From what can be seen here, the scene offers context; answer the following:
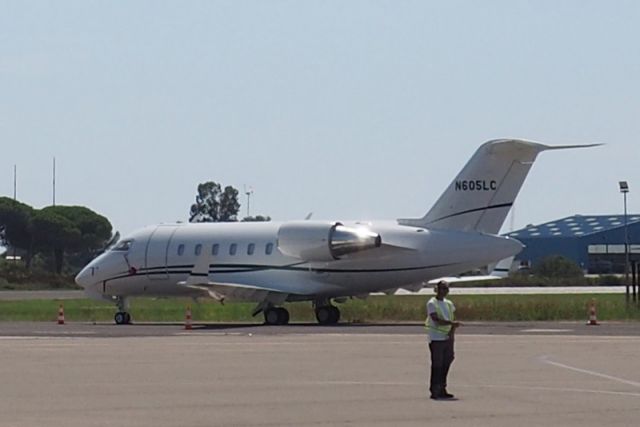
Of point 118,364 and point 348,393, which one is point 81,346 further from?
point 348,393

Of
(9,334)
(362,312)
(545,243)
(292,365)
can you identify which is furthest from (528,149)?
(545,243)

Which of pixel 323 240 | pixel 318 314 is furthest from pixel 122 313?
pixel 323 240

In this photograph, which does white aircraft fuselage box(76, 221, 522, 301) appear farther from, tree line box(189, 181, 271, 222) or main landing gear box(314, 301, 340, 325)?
tree line box(189, 181, 271, 222)

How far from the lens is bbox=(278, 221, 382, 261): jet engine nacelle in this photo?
42.1 meters

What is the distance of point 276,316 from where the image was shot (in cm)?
4422

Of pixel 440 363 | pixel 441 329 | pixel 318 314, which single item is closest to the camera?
pixel 440 363

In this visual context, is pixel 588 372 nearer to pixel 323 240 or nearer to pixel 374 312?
pixel 323 240

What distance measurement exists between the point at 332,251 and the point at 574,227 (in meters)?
89.7

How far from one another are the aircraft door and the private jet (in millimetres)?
33


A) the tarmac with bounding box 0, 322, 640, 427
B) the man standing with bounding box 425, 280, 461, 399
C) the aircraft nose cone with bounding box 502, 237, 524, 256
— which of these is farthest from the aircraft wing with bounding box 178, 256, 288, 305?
the man standing with bounding box 425, 280, 461, 399

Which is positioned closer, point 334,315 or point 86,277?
point 334,315


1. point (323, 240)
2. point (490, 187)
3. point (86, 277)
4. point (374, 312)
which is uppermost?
point (490, 187)

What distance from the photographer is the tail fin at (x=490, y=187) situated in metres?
41.8

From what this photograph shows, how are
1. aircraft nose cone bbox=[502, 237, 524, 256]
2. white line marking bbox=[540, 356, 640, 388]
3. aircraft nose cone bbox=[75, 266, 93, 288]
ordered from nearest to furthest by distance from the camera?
white line marking bbox=[540, 356, 640, 388] < aircraft nose cone bbox=[502, 237, 524, 256] < aircraft nose cone bbox=[75, 266, 93, 288]
